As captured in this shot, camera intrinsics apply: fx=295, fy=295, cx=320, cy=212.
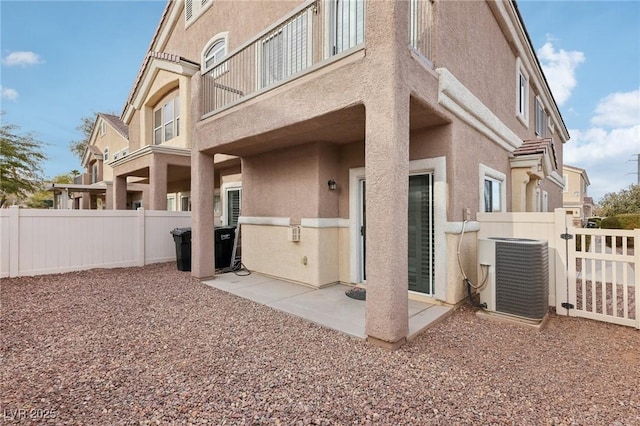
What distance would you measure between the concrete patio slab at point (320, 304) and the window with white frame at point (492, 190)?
118 inches

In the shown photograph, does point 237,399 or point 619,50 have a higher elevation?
point 619,50

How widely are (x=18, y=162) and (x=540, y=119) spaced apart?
27382 millimetres

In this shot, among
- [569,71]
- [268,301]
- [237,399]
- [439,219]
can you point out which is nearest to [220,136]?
[268,301]

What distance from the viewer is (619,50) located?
35.6ft

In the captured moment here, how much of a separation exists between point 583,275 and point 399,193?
3757mm

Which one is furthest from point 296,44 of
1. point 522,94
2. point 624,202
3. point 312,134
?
point 624,202

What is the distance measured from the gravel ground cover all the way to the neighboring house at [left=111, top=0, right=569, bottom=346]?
31.8 inches

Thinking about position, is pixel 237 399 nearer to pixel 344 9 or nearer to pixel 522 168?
pixel 344 9

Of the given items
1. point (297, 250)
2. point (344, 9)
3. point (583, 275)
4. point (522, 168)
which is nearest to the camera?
point (583, 275)

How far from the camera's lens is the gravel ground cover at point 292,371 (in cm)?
257

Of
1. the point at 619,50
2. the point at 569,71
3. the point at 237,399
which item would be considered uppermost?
the point at 569,71

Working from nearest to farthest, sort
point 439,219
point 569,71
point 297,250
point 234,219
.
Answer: point 439,219, point 297,250, point 234,219, point 569,71

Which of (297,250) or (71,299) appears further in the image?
(297,250)

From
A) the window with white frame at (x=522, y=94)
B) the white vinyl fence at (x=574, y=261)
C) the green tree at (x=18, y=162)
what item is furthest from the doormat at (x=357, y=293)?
the green tree at (x=18, y=162)
